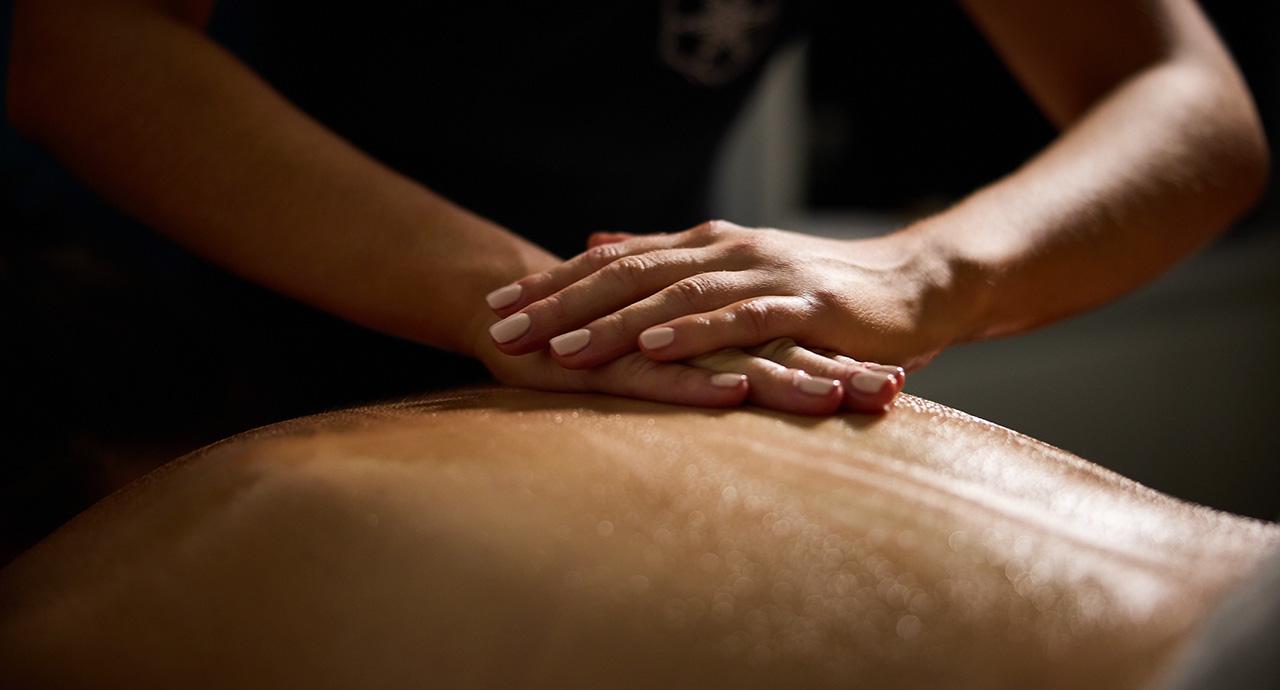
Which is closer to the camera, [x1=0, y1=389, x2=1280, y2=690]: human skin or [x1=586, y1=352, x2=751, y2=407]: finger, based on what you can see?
[x1=0, y1=389, x2=1280, y2=690]: human skin

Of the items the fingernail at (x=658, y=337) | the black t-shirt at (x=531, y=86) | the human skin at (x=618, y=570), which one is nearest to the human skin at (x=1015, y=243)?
the fingernail at (x=658, y=337)

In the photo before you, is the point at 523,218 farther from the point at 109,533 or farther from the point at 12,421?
the point at 109,533

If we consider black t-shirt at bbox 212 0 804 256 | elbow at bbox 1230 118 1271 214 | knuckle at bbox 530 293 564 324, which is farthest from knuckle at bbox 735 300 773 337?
elbow at bbox 1230 118 1271 214

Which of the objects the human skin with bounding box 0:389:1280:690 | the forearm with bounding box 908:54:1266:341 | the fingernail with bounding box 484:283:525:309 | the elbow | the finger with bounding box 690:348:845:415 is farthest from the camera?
the elbow

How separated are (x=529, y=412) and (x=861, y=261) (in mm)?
262

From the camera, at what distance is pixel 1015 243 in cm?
77

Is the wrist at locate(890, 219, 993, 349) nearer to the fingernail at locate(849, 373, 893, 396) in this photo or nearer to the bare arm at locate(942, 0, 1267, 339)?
the bare arm at locate(942, 0, 1267, 339)

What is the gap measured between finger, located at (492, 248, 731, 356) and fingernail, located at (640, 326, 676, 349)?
5cm

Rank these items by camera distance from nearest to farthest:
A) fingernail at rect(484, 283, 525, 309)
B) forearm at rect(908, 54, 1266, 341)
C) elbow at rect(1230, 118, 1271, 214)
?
fingernail at rect(484, 283, 525, 309), forearm at rect(908, 54, 1266, 341), elbow at rect(1230, 118, 1271, 214)

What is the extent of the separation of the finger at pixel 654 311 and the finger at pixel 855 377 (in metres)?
0.05

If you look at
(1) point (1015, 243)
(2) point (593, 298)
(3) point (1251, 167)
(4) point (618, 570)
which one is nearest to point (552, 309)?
(2) point (593, 298)

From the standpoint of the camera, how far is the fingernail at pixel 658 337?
1.83 feet

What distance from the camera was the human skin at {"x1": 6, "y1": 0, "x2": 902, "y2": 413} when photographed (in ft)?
2.23

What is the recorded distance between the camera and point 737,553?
0.38m
